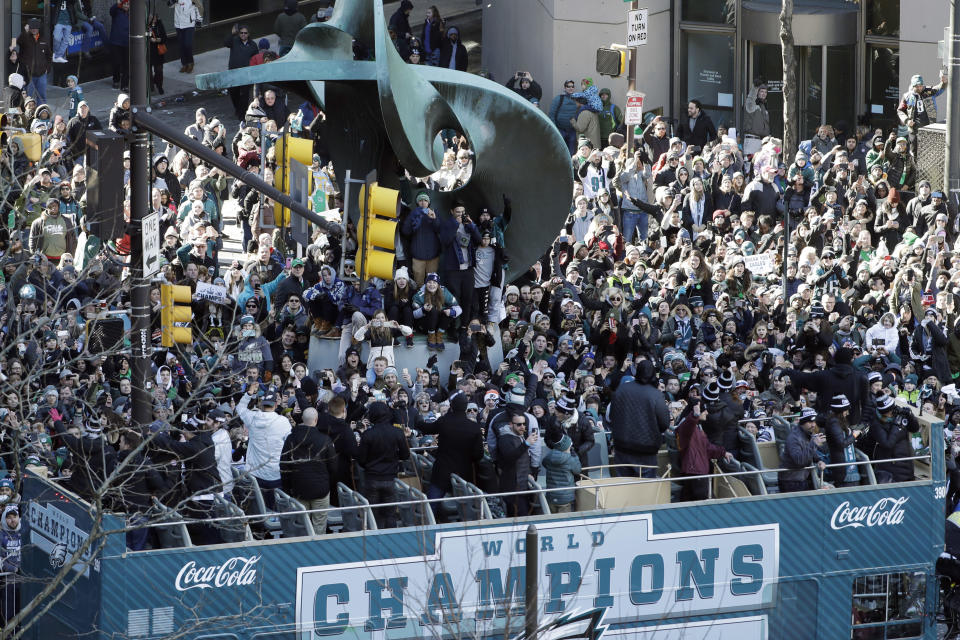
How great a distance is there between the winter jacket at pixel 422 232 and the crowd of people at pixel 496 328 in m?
0.03

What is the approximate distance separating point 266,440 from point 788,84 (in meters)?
21.0

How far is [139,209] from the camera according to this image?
60.8ft

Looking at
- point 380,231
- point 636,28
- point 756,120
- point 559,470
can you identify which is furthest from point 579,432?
point 756,120

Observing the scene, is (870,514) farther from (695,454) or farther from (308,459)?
(308,459)

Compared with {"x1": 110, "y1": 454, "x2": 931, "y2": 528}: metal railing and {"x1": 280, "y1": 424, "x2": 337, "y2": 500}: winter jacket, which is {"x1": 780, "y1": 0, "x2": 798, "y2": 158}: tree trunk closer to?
{"x1": 110, "y1": 454, "x2": 931, "y2": 528}: metal railing

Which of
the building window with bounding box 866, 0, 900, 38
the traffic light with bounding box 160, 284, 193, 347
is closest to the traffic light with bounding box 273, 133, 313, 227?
the traffic light with bounding box 160, 284, 193, 347

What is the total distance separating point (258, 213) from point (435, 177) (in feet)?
9.76

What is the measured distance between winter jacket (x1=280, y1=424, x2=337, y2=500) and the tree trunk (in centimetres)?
2042

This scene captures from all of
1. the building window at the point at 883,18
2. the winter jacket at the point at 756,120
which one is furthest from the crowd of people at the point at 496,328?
the building window at the point at 883,18

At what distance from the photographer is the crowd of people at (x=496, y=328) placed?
788 inches

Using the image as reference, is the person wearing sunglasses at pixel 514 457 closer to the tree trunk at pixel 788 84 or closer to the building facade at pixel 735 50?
the tree trunk at pixel 788 84

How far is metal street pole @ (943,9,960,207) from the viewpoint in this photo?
105 ft

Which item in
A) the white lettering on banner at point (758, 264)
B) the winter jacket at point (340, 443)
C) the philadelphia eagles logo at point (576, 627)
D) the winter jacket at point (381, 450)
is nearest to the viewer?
the philadelphia eagles logo at point (576, 627)

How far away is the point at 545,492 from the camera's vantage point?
64.9 feet
